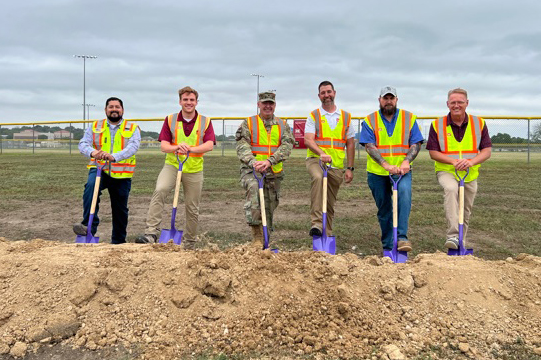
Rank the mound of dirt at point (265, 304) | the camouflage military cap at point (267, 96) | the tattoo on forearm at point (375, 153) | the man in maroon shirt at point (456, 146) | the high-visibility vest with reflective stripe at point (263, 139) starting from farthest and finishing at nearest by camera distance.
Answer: the high-visibility vest with reflective stripe at point (263, 139) → the camouflage military cap at point (267, 96) → the tattoo on forearm at point (375, 153) → the man in maroon shirt at point (456, 146) → the mound of dirt at point (265, 304)

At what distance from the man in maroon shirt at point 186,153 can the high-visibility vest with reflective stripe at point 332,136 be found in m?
1.39

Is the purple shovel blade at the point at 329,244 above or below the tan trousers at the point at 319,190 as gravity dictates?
below

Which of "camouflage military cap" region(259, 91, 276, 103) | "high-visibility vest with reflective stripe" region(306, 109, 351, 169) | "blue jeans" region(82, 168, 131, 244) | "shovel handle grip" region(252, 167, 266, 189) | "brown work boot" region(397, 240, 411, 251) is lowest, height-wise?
"brown work boot" region(397, 240, 411, 251)

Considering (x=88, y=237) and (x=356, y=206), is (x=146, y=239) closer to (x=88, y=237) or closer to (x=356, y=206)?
(x=88, y=237)

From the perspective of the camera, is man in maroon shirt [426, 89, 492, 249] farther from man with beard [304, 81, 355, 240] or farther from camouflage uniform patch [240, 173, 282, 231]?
camouflage uniform patch [240, 173, 282, 231]

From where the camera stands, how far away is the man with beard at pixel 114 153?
582 cm

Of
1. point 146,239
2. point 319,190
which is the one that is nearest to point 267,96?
Answer: point 319,190

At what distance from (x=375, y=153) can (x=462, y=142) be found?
104 cm

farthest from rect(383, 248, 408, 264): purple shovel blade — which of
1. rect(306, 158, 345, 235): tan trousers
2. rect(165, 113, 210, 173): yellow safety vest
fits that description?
rect(165, 113, 210, 173): yellow safety vest

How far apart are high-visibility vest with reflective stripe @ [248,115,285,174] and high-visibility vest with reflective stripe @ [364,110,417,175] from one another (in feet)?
3.79

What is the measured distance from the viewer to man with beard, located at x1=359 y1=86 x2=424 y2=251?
5.29 metres

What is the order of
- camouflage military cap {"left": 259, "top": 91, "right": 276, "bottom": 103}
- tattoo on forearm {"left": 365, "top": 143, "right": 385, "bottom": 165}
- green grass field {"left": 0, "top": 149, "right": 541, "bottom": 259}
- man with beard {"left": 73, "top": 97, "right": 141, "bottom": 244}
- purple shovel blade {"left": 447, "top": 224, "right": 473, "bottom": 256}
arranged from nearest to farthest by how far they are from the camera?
purple shovel blade {"left": 447, "top": 224, "right": 473, "bottom": 256} → tattoo on forearm {"left": 365, "top": 143, "right": 385, "bottom": 165} → camouflage military cap {"left": 259, "top": 91, "right": 276, "bottom": 103} → man with beard {"left": 73, "top": 97, "right": 141, "bottom": 244} → green grass field {"left": 0, "top": 149, "right": 541, "bottom": 259}

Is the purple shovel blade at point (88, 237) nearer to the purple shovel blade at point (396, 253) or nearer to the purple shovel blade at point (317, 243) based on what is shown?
the purple shovel blade at point (317, 243)

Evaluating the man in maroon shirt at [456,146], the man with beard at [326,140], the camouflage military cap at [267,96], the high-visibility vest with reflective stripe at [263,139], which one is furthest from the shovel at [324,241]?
the man in maroon shirt at [456,146]
